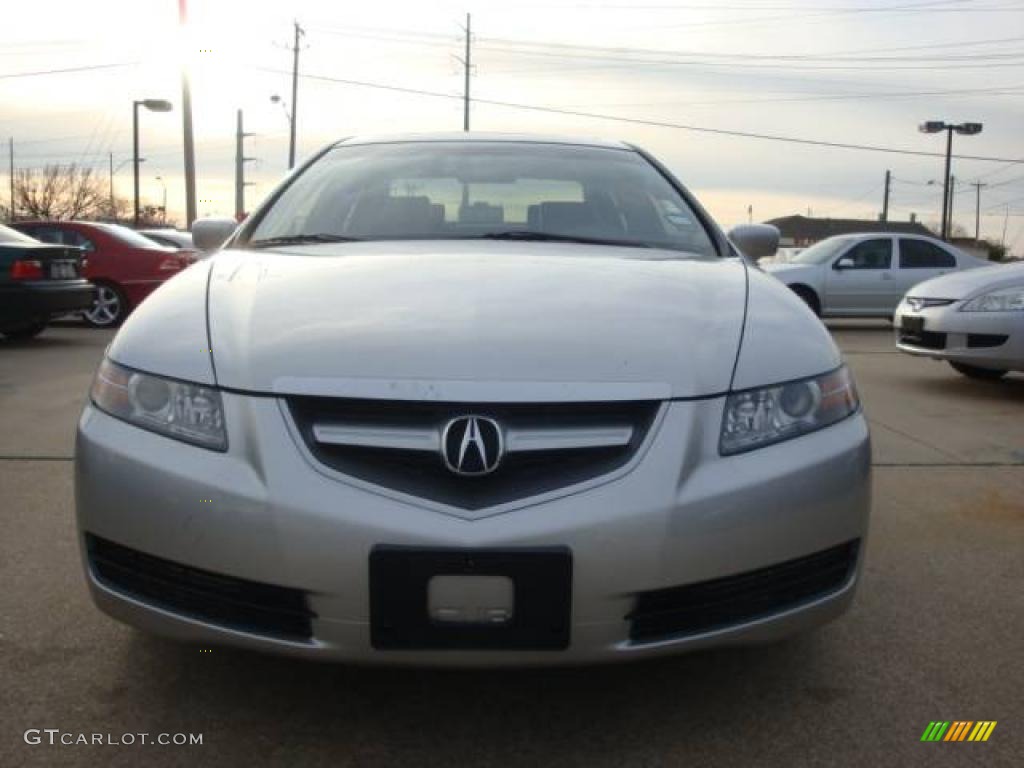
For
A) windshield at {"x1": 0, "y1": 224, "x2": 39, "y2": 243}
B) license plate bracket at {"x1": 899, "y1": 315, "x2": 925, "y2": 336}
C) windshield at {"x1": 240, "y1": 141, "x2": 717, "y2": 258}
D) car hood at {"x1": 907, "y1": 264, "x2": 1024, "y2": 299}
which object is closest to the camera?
windshield at {"x1": 240, "y1": 141, "x2": 717, "y2": 258}

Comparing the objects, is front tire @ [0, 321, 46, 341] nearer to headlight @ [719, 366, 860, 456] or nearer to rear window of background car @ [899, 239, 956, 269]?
headlight @ [719, 366, 860, 456]

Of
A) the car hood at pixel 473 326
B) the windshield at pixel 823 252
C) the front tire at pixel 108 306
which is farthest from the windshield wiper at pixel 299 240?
the windshield at pixel 823 252

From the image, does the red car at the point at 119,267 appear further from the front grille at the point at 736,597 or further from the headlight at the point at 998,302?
the front grille at the point at 736,597

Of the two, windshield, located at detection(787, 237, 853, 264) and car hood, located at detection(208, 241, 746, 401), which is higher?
car hood, located at detection(208, 241, 746, 401)

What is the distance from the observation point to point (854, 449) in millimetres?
2285

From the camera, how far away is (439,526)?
1.94m

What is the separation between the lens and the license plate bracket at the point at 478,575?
1934mm

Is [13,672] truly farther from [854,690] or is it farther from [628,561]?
[854,690]

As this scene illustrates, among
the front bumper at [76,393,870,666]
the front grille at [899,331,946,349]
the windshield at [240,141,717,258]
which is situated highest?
the windshield at [240,141,717,258]

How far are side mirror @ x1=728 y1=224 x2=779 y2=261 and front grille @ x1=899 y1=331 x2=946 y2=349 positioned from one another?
442 cm

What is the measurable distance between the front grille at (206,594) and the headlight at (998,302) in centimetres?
651

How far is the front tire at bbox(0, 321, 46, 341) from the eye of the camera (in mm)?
10273

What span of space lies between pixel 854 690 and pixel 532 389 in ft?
3.87

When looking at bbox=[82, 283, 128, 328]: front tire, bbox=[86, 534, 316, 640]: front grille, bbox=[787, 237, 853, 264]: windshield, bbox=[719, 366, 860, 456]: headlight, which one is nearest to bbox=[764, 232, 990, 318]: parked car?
bbox=[787, 237, 853, 264]: windshield
